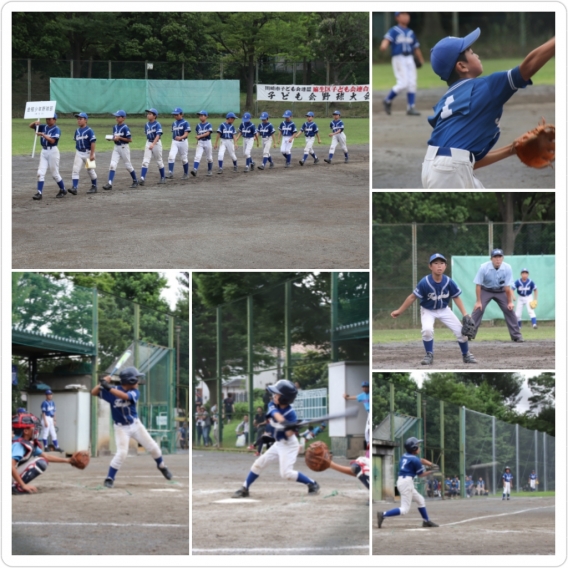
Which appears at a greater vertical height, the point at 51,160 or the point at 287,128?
the point at 287,128

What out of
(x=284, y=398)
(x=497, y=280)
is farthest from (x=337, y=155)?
(x=284, y=398)

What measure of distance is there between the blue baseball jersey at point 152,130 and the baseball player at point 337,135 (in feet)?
8.20

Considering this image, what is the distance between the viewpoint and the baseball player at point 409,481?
8.03 metres

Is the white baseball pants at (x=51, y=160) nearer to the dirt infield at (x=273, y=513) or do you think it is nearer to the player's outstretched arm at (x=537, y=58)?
the dirt infield at (x=273, y=513)

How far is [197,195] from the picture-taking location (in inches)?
456

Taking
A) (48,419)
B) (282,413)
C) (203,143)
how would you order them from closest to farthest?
(282,413), (48,419), (203,143)

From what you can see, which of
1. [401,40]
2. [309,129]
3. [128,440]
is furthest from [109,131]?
[401,40]

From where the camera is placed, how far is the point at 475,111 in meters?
6.15

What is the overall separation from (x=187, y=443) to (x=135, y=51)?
15.9ft

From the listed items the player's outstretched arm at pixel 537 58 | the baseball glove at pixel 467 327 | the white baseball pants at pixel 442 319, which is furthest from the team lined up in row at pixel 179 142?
the player's outstretched arm at pixel 537 58

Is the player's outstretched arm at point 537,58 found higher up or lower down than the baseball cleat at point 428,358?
higher up

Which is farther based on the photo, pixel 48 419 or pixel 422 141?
pixel 422 141

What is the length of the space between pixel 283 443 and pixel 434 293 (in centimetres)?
201

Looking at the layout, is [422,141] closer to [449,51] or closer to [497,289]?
[497,289]
